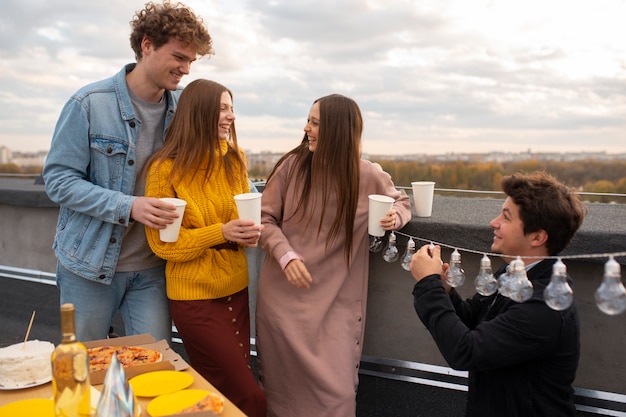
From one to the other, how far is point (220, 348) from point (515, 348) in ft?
3.74

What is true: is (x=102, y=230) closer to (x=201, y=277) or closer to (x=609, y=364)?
(x=201, y=277)

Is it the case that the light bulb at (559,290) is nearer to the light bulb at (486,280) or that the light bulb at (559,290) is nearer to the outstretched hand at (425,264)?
the light bulb at (486,280)

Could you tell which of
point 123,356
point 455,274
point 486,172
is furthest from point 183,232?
point 486,172

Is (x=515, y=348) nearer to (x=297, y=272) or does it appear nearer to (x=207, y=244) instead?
(x=297, y=272)

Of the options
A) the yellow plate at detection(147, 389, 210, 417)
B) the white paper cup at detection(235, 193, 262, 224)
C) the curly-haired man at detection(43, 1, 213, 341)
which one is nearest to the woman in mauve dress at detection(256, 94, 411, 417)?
the white paper cup at detection(235, 193, 262, 224)

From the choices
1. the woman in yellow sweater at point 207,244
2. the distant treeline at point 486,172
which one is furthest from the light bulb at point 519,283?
the woman in yellow sweater at point 207,244

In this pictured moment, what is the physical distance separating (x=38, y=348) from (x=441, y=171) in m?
1.99

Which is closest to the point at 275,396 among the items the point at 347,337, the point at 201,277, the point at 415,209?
the point at 347,337

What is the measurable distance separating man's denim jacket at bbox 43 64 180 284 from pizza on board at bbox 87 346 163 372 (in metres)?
0.50

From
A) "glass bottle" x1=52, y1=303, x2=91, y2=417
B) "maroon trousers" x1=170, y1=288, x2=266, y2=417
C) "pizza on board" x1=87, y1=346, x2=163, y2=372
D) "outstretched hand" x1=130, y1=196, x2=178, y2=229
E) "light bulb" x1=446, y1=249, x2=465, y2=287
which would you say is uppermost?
"outstretched hand" x1=130, y1=196, x2=178, y2=229

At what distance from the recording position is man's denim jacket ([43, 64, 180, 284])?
223 cm

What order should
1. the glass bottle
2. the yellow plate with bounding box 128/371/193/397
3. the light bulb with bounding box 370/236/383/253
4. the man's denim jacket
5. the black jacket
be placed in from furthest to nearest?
the light bulb with bounding box 370/236/383/253 < the man's denim jacket < the black jacket < the yellow plate with bounding box 128/371/193/397 < the glass bottle

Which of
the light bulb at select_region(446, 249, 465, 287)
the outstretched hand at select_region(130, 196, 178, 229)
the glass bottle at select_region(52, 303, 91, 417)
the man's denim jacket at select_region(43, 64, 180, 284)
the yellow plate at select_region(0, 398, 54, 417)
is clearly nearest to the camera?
the glass bottle at select_region(52, 303, 91, 417)

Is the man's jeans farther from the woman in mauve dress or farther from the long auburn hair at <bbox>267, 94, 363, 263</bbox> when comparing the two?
the long auburn hair at <bbox>267, 94, 363, 263</bbox>
